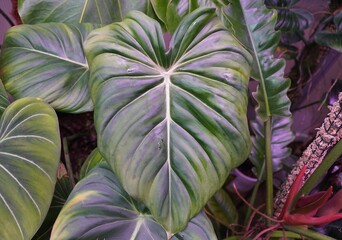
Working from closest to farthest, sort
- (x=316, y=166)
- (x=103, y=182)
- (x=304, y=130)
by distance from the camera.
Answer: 1. (x=103, y=182)
2. (x=316, y=166)
3. (x=304, y=130)

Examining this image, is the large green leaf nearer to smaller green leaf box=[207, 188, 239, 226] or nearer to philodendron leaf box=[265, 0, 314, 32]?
philodendron leaf box=[265, 0, 314, 32]

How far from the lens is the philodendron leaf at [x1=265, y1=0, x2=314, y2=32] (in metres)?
0.97

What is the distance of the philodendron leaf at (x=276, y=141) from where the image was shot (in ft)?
3.05

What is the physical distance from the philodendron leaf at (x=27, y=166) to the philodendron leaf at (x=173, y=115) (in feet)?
0.34

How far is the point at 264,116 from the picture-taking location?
2.51ft

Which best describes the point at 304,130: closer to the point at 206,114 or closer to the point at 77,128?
the point at 77,128

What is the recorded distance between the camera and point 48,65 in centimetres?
74

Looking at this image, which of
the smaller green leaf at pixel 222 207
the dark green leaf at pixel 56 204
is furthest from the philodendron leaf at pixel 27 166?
the smaller green leaf at pixel 222 207

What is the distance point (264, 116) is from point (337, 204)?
209mm

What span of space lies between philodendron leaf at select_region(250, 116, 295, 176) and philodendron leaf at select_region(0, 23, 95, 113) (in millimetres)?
440

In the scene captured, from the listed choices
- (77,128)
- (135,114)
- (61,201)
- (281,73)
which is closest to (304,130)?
(281,73)

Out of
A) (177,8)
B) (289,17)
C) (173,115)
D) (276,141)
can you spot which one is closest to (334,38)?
(289,17)

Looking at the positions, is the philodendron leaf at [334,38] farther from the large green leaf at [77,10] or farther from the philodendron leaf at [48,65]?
the philodendron leaf at [48,65]

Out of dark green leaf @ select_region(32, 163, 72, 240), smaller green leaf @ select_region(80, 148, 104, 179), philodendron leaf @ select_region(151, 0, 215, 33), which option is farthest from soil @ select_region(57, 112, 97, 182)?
philodendron leaf @ select_region(151, 0, 215, 33)
